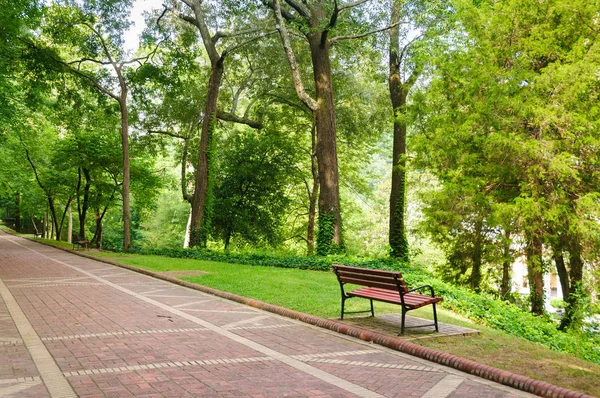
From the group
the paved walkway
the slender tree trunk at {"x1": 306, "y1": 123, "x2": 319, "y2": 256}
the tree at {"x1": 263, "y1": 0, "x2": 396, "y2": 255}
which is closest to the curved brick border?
the paved walkway

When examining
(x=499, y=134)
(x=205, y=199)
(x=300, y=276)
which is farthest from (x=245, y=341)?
(x=205, y=199)

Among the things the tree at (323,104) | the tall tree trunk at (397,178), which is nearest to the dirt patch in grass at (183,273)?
the tree at (323,104)

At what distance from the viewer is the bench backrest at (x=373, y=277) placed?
7455 mm

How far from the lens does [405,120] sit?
63.3 feet

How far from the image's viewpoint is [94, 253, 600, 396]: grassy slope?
5.66 metres

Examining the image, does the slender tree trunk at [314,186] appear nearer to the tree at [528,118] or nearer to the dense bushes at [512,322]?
the tree at [528,118]

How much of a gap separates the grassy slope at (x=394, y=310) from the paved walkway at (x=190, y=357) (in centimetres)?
61

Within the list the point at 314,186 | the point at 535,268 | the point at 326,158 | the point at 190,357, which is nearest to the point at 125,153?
the point at 326,158

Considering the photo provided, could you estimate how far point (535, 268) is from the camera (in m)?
15.2

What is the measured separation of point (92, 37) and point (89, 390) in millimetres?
24792

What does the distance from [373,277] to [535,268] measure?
9343 millimetres

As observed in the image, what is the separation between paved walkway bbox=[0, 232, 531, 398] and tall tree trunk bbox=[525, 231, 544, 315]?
9380 mm

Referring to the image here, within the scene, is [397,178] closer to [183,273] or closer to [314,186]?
[314,186]

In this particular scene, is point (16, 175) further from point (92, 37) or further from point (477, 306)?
point (477, 306)
